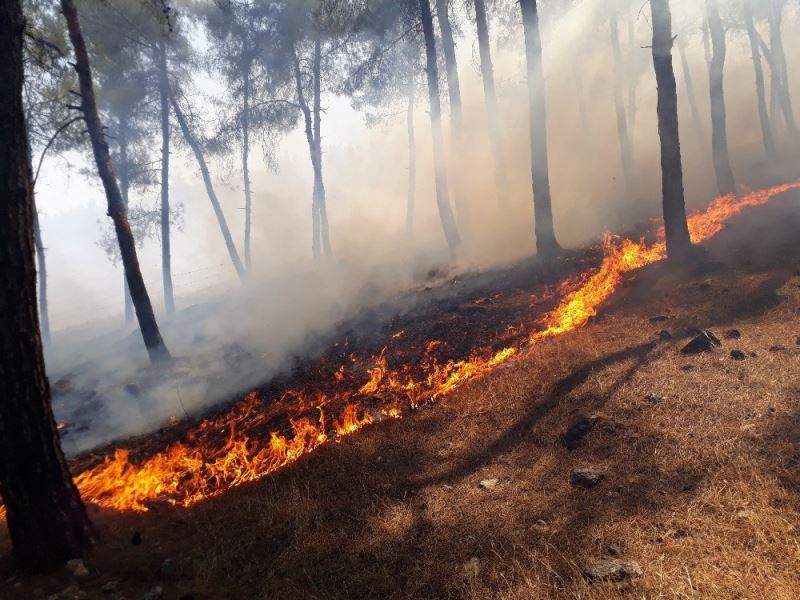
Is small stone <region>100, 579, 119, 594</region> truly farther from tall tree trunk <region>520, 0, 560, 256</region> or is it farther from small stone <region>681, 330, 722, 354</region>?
tall tree trunk <region>520, 0, 560, 256</region>

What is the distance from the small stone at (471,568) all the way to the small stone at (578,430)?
1950 mm

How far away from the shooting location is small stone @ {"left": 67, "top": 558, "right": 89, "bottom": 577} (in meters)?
4.21

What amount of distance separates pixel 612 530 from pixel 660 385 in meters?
2.76

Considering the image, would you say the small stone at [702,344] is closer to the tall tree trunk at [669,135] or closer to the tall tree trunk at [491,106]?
the tall tree trunk at [669,135]

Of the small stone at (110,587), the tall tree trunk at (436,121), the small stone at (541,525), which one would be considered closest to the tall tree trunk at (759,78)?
the tall tree trunk at (436,121)

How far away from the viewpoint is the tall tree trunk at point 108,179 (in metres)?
10.7

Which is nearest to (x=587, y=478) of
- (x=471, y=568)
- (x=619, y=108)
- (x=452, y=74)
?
(x=471, y=568)

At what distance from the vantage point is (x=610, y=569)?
3441 mm

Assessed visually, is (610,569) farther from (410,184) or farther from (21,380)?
(410,184)

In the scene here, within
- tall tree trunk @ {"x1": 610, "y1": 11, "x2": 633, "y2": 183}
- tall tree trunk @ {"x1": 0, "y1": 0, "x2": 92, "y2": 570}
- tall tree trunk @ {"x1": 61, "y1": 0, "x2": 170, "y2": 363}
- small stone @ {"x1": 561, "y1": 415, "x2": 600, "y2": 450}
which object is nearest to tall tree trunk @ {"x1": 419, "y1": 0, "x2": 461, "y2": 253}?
tall tree trunk @ {"x1": 610, "y1": 11, "x2": 633, "y2": 183}

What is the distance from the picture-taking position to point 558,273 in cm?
1180

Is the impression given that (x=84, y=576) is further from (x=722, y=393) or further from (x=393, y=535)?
(x=722, y=393)

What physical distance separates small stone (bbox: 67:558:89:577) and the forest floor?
0.06 m

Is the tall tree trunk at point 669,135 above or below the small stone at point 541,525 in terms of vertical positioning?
above
